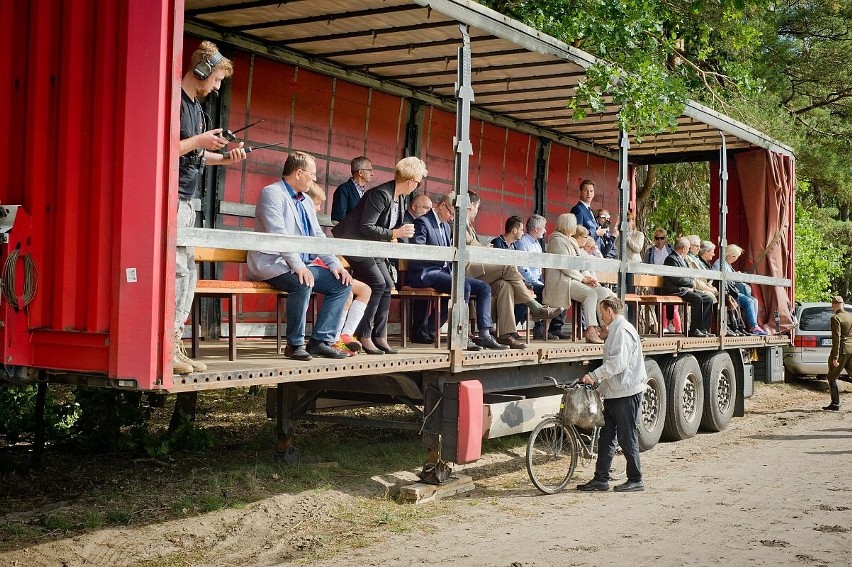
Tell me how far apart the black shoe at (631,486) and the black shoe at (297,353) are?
3350mm

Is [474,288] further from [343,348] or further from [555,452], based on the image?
[343,348]

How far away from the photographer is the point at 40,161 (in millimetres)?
5879

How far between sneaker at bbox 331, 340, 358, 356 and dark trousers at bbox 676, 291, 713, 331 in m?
6.39

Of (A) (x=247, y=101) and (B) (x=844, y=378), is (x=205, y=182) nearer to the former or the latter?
(A) (x=247, y=101)

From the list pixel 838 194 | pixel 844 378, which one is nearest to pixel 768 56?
pixel 838 194

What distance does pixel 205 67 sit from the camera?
609cm

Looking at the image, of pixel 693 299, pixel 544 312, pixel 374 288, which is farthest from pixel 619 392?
pixel 693 299

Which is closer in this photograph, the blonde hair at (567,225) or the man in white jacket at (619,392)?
the man in white jacket at (619,392)

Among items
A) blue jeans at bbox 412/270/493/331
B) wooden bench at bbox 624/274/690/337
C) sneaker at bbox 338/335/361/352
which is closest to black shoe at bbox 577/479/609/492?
blue jeans at bbox 412/270/493/331

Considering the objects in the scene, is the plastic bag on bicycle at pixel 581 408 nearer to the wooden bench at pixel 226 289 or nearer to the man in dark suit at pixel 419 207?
the man in dark suit at pixel 419 207

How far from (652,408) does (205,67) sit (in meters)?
7.15

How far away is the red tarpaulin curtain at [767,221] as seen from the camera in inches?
580

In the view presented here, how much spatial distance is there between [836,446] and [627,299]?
9.77 feet

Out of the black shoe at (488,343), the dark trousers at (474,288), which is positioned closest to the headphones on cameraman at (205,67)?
the dark trousers at (474,288)
